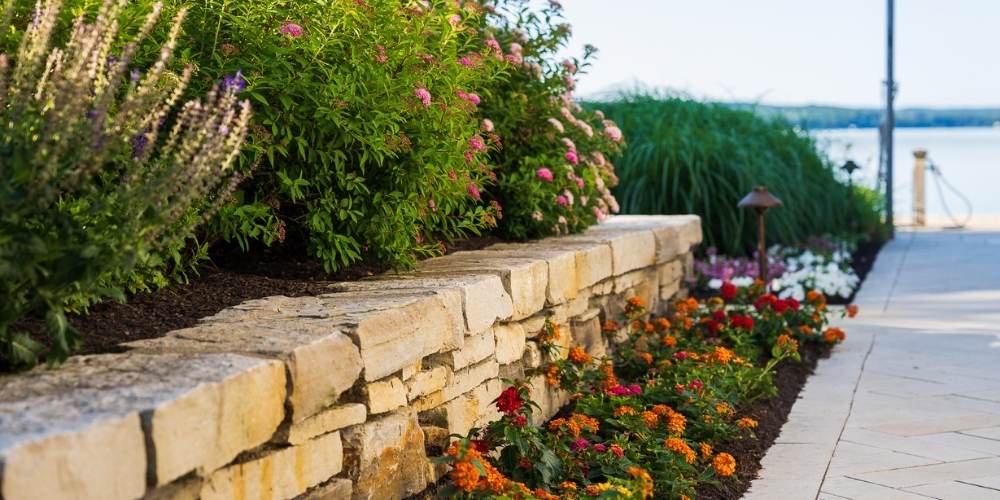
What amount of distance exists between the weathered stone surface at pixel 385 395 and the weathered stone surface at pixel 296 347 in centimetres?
15

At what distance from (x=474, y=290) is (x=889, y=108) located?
9.83 metres

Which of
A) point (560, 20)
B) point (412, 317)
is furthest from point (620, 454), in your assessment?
point (560, 20)

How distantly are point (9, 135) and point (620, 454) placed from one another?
1.93 meters

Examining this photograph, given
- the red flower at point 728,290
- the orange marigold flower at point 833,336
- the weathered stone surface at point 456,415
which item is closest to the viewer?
the weathered stone surface at point 456,415

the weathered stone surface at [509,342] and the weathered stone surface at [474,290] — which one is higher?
the weathered stone surface at [474,290]

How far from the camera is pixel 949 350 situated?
18.8ft

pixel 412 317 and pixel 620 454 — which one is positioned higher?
pixel 412 317

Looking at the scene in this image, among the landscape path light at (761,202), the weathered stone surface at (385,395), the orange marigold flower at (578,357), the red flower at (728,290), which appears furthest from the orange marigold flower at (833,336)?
the weathered stone surface at (385,395)

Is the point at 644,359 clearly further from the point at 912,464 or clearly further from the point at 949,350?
the point at 949,350

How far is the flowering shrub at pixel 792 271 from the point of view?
296 inches

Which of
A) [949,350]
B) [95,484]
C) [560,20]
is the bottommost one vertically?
[949,350]

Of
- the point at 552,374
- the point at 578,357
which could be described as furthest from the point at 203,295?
the point at 578,357

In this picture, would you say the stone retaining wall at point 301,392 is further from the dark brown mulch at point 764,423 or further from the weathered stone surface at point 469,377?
the dark brown mulch at point 764,423

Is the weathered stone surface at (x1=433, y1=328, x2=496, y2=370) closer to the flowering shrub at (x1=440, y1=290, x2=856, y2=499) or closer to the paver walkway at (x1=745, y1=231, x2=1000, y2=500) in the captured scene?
the flowering shrub at (x1=440, y1=290, x2=856, y2=499)
